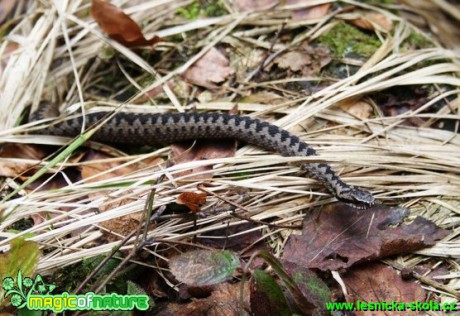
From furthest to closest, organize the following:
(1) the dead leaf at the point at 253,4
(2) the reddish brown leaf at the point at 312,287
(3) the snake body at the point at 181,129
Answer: (1) the dead leaf at the point at 253,4 → (3) the snake body at the point at 181,129 → (2) the reddish brown leaf at the point at 312,287

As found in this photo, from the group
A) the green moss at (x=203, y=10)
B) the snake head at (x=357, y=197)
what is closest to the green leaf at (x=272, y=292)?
the snake head at (x=357, y=197)

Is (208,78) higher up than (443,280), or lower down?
higher up

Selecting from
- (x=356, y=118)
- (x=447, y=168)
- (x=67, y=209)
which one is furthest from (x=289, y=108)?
(x=67, y=209)

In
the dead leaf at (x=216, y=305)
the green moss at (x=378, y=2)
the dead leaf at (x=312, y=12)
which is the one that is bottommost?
the dead leaf at (x=216, y=305)

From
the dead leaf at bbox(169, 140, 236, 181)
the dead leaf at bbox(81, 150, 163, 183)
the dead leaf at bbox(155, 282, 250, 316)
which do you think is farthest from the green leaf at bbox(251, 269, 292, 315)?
the dead leaf at bbox(81, 150, 163, 183)

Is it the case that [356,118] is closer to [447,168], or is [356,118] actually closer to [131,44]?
[447,168]

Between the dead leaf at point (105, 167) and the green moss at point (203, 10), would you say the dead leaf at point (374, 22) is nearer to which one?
the green moss at point (203, 10)

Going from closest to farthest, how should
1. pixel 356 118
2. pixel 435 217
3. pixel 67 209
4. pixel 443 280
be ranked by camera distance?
pixel 443 280, pixel 435 217, pixel 67 209, pixel 356 118
